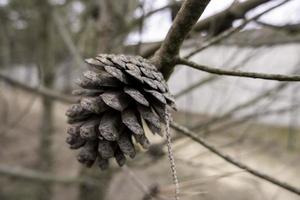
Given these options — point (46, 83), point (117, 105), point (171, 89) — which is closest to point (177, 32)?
point (117, 105)

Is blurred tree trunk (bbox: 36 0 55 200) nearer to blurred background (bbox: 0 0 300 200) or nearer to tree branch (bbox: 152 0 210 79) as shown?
blurred background (bbox: 0 0 300 200)

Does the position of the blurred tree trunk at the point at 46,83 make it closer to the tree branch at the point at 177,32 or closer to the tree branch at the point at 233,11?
the tree branch at the point at 233,11

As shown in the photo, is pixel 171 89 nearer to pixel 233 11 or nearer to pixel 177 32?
pixel 233 11

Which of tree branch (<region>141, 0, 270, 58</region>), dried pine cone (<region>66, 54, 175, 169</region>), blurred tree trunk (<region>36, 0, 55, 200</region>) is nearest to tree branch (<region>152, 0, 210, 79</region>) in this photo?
dried pine cone (<region>66, 54, 175, 169</region>)

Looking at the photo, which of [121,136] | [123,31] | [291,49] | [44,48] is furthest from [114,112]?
[291,49]

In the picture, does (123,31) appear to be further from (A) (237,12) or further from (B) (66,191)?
(B) (66,191)

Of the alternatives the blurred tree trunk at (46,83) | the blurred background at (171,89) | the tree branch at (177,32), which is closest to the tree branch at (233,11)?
the blurred background at (171,89)
